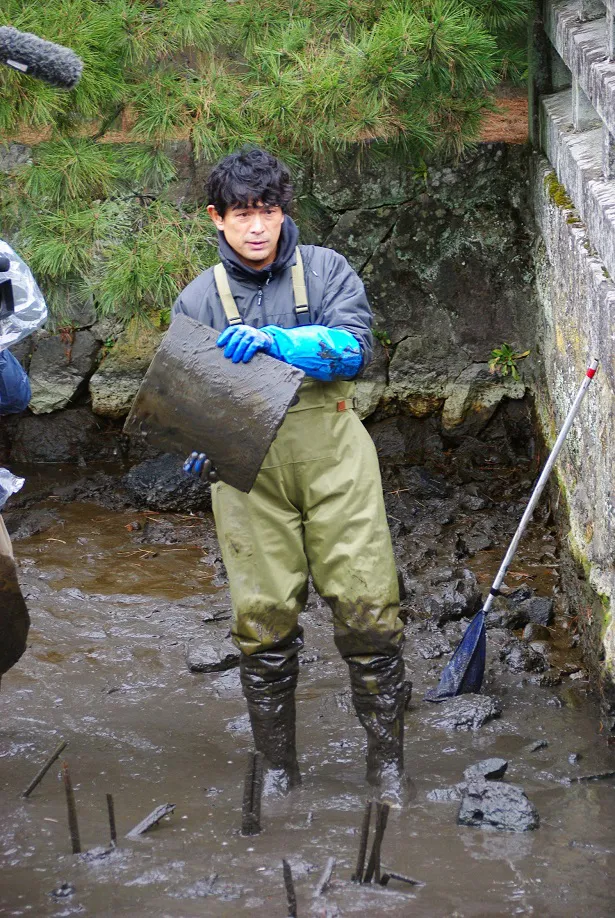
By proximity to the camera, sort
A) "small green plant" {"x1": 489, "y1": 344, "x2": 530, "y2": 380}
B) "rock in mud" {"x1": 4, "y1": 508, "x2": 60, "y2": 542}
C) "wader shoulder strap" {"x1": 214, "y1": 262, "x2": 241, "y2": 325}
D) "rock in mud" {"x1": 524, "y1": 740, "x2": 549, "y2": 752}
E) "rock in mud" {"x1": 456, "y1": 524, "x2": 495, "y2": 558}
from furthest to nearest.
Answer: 1. "small green plant" {"x1": 489, "y1": 344, "x2": 530, "y2": 380}
2. "rock in mud" {"x1": 4, "y1": 508, "x2": 60, "y2": 542}
3. "rock in mud" {"x1": 456, "y1": 524, "x2": 495, "y2": 558}
4. "rock in mud" {"x1": 524, "y1": 740, "x2": 549, "y2": 752}
5. "wader shoulder strap" {"x1": 214, "y1": 262, "x2": 241, "y2": 325}

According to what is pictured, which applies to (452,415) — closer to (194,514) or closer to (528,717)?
(194,514)

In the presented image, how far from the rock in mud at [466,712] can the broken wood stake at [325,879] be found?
106cm

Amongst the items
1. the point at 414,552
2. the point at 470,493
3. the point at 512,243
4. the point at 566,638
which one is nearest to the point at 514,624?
the point at 566,638

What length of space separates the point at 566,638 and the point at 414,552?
105 cm

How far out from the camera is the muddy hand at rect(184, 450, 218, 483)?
3012 mm

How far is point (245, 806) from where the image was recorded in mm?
2918

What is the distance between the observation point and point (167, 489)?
5.81 m

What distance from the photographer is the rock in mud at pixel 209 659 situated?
420cm

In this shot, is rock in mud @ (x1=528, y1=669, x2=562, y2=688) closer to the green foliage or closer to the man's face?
the man's face

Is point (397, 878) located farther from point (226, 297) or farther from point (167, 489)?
point (167, 489)

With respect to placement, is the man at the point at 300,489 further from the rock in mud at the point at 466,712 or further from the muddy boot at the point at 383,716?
the rock in mud at the point at 466,712

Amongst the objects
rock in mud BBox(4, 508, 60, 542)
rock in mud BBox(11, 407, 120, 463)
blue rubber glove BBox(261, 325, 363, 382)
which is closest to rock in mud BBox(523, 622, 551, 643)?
blue rubber glove BBox(261, 325, 363, 382)

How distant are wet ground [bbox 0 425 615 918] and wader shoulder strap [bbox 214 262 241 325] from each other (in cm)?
137

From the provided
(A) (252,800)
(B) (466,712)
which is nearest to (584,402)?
(B) (466,712)
